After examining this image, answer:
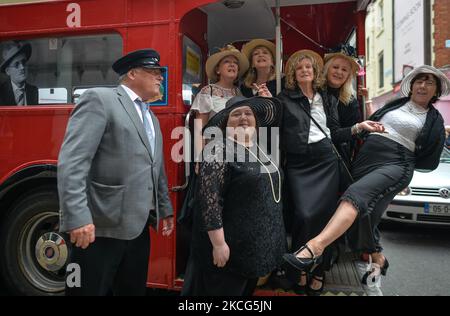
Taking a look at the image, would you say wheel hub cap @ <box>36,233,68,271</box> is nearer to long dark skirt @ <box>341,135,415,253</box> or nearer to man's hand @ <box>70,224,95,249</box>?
man's hand @ <box>70,224,95,249</box>

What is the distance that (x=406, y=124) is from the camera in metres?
2.82

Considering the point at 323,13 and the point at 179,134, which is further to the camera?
the point at 323,13

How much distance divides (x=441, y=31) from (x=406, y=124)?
42.8ft

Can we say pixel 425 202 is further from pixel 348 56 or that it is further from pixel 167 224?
pixel 167 224

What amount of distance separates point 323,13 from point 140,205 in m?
2.72

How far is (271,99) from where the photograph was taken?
8.63 ft

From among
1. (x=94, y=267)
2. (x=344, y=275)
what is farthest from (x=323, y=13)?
(x=94, y=267)

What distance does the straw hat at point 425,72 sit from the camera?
279 centimetres

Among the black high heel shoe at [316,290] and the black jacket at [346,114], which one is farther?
the black jacket at [346,114]

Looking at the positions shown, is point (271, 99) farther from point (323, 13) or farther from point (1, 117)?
point (1, 117)

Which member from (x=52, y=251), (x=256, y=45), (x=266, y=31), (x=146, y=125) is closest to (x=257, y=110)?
(x=146, y=125)

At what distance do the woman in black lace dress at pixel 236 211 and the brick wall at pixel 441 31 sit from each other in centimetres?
1360

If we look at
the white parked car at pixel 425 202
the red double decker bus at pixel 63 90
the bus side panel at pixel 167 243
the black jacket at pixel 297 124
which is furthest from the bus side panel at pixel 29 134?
the white parked car at pixel 425 202

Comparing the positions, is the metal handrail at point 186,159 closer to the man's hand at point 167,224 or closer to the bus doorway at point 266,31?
the bus doorway at point 266,31
